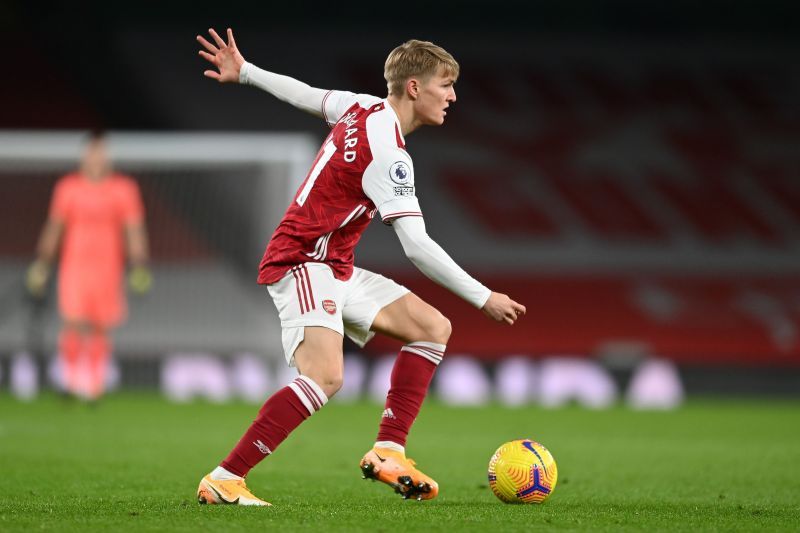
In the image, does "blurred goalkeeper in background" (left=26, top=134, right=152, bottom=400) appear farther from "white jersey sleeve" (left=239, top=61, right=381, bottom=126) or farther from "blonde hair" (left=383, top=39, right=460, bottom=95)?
"blonde hair" (left=383, top=39, right=460, bottom=95)

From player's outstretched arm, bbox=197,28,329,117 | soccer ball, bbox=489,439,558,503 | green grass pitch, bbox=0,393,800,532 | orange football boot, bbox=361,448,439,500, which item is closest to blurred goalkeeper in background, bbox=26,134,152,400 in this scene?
green grass pitch, bbox=0,393,800,532

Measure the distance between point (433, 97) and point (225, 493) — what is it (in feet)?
5.33

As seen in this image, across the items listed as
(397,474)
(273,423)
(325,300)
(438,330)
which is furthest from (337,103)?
(397,474)

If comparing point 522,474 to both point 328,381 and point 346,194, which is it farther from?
point 346,194

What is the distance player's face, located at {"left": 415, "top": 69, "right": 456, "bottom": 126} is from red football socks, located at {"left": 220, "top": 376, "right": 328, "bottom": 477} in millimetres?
1090

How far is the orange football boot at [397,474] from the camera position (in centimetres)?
453

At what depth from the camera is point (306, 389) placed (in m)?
4.40

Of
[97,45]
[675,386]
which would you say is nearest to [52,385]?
[97,45]

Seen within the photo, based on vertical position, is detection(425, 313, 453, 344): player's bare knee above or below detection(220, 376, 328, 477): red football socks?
above

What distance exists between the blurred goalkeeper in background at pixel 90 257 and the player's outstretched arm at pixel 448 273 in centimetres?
624

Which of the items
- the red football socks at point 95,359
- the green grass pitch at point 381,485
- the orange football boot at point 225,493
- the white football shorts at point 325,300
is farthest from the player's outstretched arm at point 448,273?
the red football socks at point 95,359

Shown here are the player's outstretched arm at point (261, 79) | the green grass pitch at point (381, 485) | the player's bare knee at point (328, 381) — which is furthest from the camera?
the player's outstretched arm at point (261, 79)

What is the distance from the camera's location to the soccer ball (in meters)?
4.54

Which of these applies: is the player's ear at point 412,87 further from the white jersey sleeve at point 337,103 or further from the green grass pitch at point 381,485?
the green grass pitch at point 381,485
